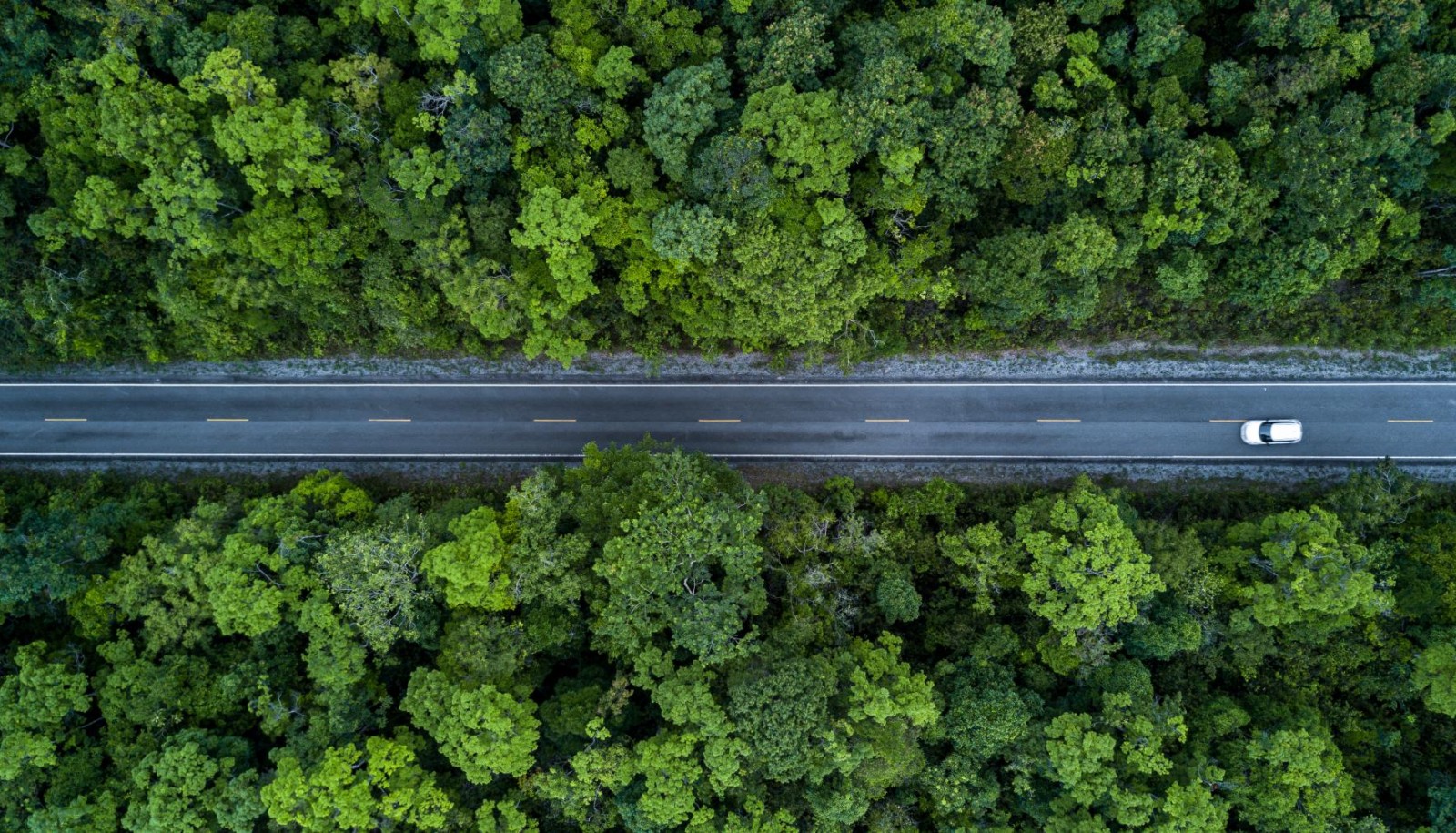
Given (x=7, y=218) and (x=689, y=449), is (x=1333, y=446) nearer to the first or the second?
(x=689, y=449)

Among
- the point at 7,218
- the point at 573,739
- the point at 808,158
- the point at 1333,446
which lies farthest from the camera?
the point at 1333,446

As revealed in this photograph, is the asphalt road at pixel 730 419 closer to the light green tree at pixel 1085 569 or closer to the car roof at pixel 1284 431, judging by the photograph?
the car roof at pixel 1284 431

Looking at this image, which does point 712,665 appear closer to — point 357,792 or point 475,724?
point 475,724

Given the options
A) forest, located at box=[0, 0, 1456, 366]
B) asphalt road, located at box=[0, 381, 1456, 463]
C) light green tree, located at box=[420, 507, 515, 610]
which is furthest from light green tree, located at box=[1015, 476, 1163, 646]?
light green tree, located at box=[420, 507, 515, 610]

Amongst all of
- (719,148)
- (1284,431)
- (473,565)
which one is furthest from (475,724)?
(1284,431)

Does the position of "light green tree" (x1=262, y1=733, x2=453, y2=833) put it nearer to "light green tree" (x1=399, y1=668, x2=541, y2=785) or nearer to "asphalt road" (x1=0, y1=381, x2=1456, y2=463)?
"light green tree" (x1=399, y1=668, x2=541, y2=785)

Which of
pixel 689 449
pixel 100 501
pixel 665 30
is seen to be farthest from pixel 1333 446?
pixel 100 501

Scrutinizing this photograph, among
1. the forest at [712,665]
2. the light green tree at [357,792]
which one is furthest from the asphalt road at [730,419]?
the light green tree at [357,792]
